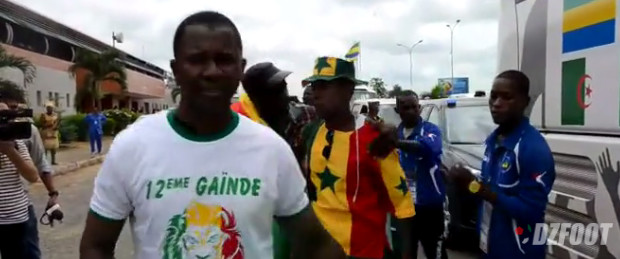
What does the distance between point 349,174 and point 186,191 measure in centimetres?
170

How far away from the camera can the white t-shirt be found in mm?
1772

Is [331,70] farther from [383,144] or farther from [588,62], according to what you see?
[588,62]

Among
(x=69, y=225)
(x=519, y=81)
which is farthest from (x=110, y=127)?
(x=519, y=81)

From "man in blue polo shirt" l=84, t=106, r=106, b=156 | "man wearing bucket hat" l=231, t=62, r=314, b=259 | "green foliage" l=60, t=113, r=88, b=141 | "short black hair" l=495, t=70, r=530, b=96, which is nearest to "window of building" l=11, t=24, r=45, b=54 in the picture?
"green foliage" l=60, t=113, r=88, b=141

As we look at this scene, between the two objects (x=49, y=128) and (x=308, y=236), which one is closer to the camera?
(x=308, y=236)

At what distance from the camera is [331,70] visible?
3.46 m

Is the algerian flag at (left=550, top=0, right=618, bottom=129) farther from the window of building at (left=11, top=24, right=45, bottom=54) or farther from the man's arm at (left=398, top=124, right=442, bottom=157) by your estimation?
the window of building at (left=11, top=24, right=45, bottom=54)

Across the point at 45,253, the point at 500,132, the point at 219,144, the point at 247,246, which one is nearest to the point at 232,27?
the point at 219,144

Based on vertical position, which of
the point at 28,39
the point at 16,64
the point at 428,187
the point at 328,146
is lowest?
the point at 428,187

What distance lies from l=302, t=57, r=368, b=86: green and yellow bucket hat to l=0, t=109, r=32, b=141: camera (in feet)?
6.05

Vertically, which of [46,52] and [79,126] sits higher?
[46,52]

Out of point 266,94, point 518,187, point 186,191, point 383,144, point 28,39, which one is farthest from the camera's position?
point 28,39

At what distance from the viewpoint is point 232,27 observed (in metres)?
1.87

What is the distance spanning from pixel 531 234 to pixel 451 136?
17.5 ft
